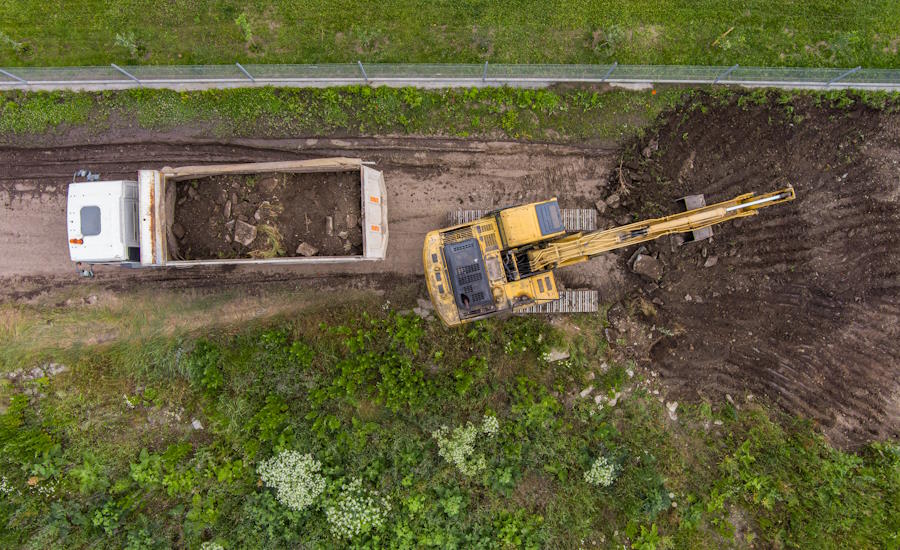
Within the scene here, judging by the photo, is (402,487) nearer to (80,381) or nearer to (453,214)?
(453,214)

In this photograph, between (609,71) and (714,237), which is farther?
(714,237)

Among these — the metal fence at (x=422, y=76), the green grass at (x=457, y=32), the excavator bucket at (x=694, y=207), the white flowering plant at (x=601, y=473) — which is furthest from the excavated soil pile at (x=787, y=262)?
the white flowering plant at (x=601, y=473)

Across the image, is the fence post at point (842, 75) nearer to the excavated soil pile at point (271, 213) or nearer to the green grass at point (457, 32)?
the green grass at point (457, 32)

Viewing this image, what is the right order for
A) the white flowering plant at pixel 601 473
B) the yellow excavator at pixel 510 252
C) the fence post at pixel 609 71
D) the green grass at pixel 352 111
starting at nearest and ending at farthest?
the yellow excavator at pixel 510 252
the white flowering plant at pixel 601 473
the fence post at pixel 609 71
the green grass at pixel 352 111

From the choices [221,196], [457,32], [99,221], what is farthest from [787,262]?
[99,221]

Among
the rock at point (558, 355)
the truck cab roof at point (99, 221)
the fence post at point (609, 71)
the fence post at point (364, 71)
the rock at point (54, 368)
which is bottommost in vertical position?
the rock at point (558, 355)

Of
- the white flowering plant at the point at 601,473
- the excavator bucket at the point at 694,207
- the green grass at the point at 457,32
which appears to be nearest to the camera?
the white flowering plant at the point at 601,473

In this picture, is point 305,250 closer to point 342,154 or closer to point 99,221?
point 342,154
